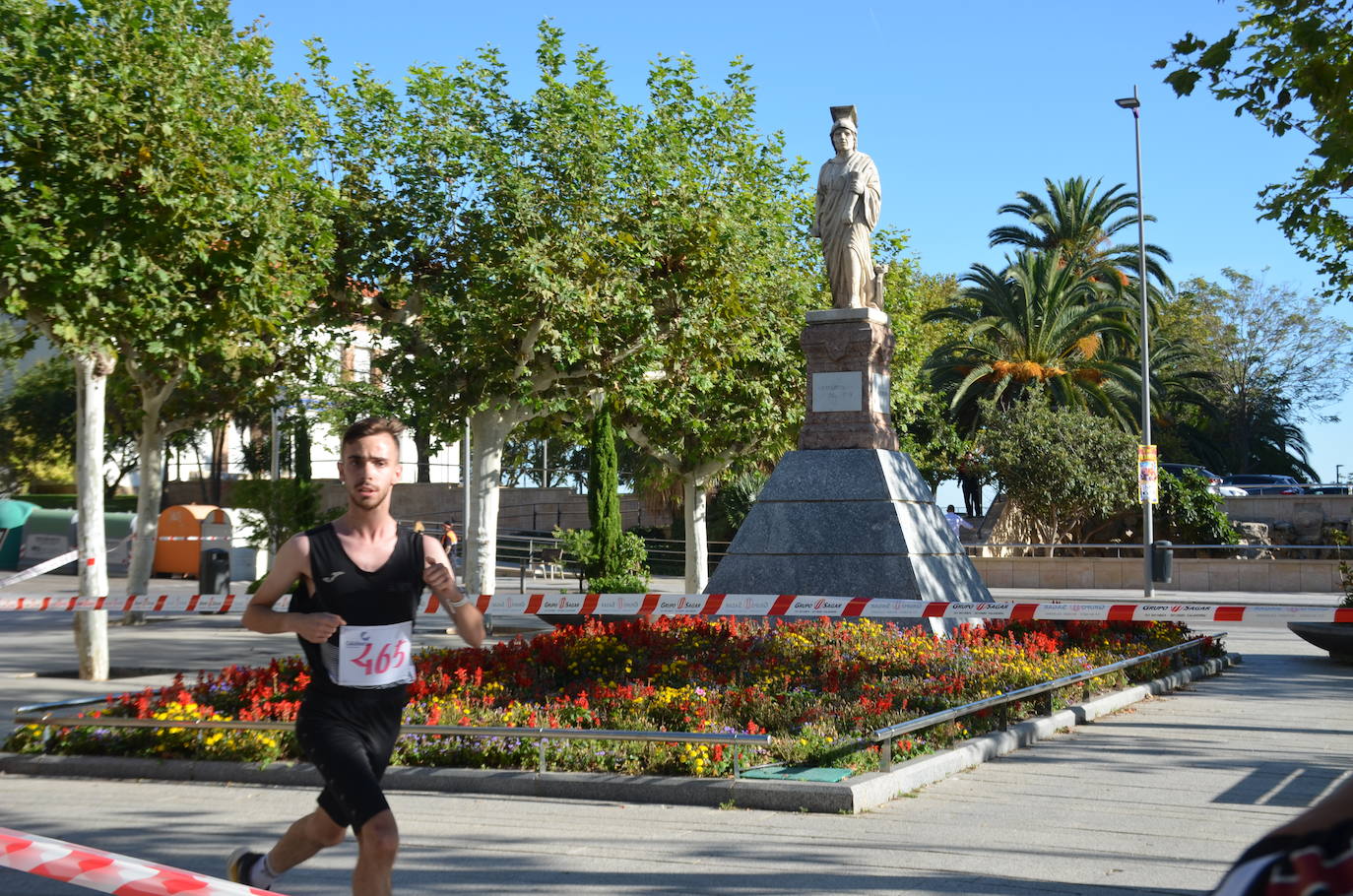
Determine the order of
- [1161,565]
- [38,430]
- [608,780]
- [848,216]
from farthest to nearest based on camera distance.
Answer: [38,430]
[1161,565]
[848,216]
[608,780]

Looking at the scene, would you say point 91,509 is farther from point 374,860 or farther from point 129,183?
point 374,860

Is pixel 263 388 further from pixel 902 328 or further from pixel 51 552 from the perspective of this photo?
pixel 51 552

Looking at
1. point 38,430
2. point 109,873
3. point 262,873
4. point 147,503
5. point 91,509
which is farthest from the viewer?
point 38,430

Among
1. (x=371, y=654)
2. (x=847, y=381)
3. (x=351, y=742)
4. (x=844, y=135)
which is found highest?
(x=844, y=135)

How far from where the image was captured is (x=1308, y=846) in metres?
1.38

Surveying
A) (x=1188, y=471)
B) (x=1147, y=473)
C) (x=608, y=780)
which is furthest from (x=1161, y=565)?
(x=608, y=780)

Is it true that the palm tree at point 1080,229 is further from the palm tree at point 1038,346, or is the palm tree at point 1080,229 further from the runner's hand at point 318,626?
the runner's hand at point 318,626

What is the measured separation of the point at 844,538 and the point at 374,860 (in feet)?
35.7

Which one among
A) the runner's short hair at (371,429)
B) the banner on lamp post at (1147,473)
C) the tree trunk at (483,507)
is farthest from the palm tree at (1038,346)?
the runner's short hair at (371,429)

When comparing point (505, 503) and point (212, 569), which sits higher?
point (505, 503)

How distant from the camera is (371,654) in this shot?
4.51m

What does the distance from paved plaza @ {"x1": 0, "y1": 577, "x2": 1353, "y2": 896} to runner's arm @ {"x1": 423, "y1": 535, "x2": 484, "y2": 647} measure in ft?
6.07

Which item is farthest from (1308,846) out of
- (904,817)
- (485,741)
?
(485,741)

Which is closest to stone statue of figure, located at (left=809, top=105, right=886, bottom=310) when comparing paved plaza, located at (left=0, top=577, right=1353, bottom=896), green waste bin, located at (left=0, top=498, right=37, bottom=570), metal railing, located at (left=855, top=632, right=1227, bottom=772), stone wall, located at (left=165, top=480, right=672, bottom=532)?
metal railing, located at (left=855, top=632, right=1227, bottom=772)
